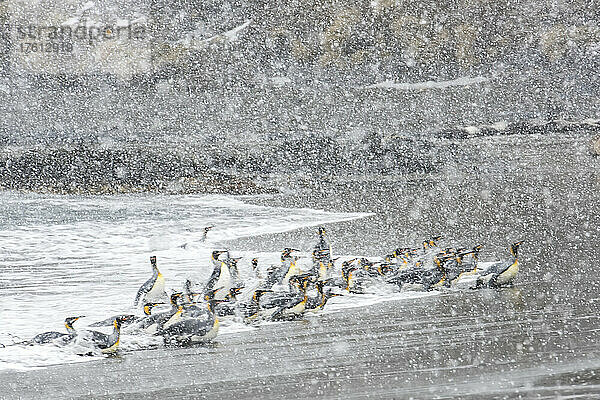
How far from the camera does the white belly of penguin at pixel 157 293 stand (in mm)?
6035

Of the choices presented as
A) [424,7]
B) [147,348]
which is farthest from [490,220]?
[424,7]

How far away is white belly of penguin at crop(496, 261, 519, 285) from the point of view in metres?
6.36

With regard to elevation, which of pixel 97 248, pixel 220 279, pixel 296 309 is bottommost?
pixel 97 248

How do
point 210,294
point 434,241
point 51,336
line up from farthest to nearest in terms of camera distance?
1. point 434,241
2. point 210,294
3. point 51,336

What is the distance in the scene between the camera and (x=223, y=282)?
20.0 feet

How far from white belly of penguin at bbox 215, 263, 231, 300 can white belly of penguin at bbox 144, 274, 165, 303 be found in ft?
1.36

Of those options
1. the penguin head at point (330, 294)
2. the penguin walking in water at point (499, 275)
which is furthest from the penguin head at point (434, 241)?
the penguin head at point (330, 294)

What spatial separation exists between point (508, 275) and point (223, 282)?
2240 mm

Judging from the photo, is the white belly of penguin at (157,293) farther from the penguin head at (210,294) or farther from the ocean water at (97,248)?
the penguin head at (210,294)

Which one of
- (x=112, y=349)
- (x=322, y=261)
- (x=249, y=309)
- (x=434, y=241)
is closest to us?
(x=112, y=349)

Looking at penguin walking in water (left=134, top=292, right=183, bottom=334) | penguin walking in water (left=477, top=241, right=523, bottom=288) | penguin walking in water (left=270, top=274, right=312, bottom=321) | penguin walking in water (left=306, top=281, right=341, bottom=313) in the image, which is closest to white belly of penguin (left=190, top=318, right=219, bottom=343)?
penguin walking in water (left=134, top=292, right=183, bottom=334)

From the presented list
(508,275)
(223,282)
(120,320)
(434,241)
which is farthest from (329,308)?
(434,241)

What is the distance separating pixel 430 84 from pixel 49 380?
39308mm

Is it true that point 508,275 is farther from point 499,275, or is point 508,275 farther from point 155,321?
point 155,321
